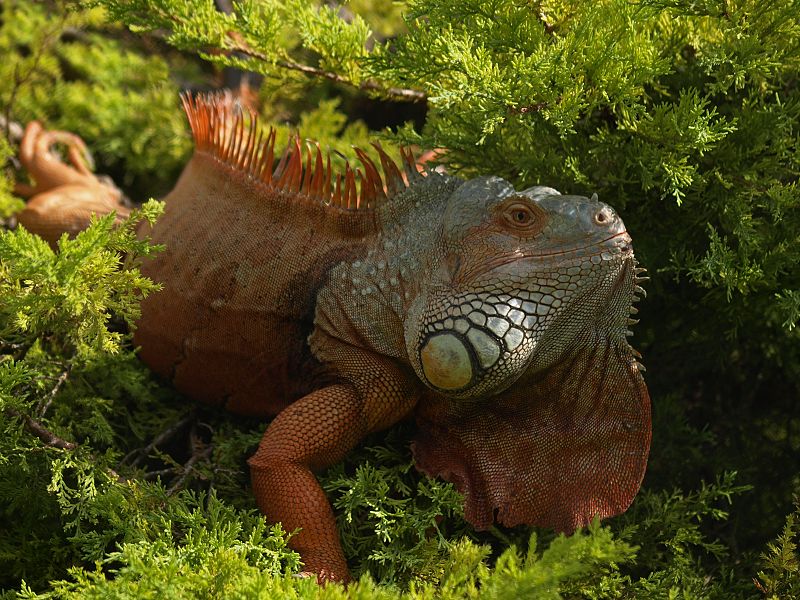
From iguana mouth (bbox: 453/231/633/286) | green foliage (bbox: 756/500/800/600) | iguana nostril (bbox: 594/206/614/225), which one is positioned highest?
iguana nostril (bbox: 594/206/614/225)

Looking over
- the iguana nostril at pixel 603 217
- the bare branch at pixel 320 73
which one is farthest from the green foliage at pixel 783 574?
the bare branch at pixel 320 73

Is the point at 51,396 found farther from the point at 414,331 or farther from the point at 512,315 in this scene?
the point at 512,315

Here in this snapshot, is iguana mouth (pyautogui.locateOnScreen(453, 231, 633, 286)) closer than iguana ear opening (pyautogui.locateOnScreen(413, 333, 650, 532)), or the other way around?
iguana mouth (pyautogui.locateOnScreen(453, 231, 633, 286))

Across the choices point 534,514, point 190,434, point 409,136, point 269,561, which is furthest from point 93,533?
point 409,136

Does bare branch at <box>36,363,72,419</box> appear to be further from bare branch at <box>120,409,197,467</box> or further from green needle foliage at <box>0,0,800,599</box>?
bare branch at <box>120,409,197,467</box>

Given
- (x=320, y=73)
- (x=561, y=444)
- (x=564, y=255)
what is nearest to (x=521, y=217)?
(x=564, y=255)

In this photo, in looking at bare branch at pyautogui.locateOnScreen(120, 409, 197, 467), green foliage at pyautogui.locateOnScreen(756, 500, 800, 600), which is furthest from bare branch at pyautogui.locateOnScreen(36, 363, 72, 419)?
green foliage at pyautogui.locateOnScreen(756, 500, 800, 600)

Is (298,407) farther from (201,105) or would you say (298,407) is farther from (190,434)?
(201,105)

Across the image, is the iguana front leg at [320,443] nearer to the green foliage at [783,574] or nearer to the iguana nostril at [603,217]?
the iguana nostril at [603,217]
